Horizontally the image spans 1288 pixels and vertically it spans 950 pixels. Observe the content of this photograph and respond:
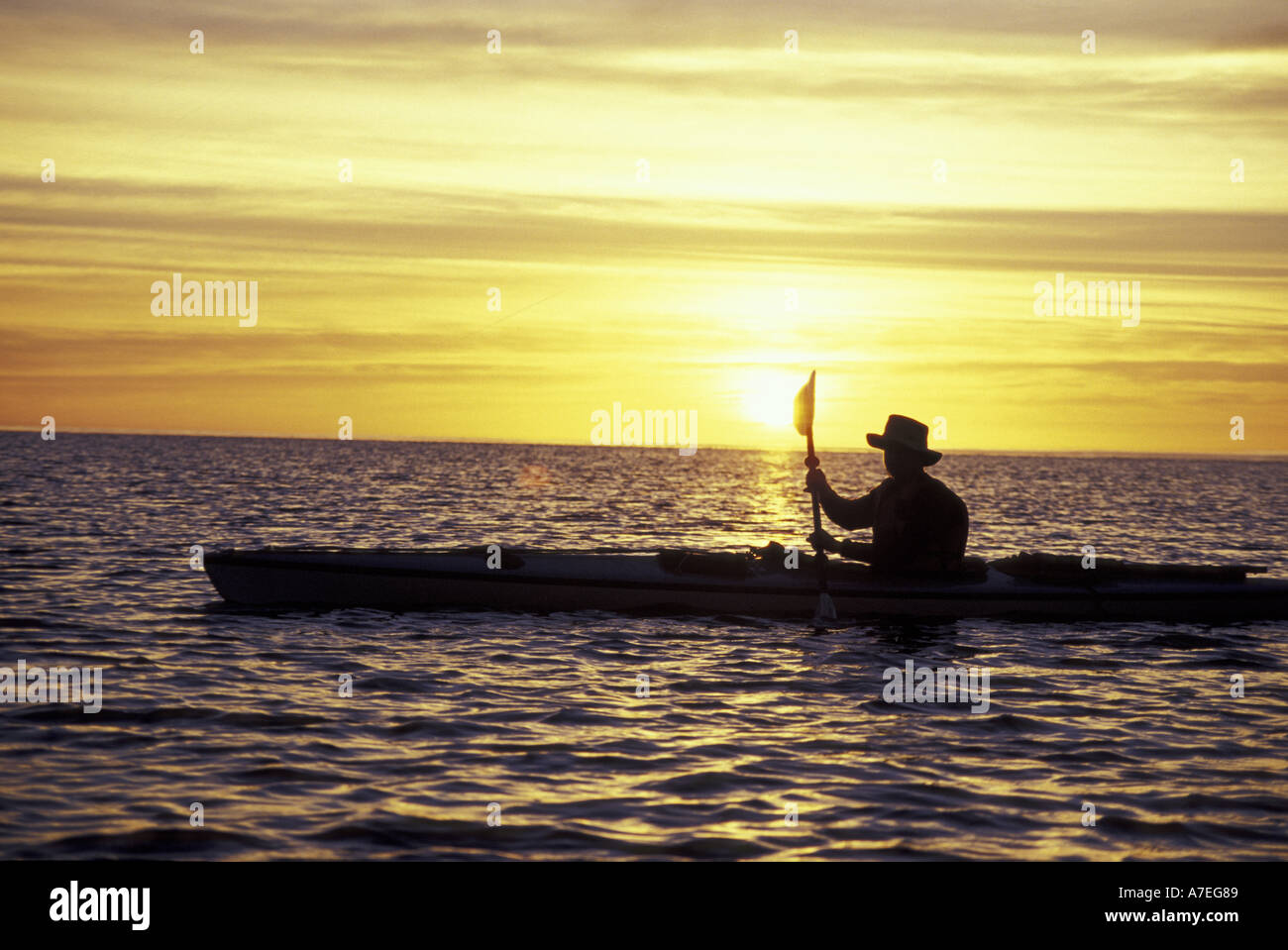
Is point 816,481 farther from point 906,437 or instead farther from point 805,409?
point 805,409

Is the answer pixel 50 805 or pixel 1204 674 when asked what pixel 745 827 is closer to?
pixel 50 805

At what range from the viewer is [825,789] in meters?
7.05

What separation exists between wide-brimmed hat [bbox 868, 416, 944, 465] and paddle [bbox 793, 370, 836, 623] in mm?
780

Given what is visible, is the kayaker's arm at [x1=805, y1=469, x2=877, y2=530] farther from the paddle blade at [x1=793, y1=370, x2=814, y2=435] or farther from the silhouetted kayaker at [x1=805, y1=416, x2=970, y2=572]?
the paddle blade at [x1=793, y1=370, x2=814, y2=435]

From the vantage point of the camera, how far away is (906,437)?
1302 cm

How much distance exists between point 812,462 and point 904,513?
1.38 meters

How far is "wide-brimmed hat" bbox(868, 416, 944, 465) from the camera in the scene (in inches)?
512

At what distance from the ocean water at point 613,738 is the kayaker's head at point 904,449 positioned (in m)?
1.67

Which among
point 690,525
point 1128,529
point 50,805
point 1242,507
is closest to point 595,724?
point 50,805

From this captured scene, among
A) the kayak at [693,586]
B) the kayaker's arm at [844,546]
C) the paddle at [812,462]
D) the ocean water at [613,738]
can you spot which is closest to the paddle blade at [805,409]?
the paddle at [812,462]

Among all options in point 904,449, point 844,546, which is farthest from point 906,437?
point 844,546

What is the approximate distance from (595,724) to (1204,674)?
5777mm

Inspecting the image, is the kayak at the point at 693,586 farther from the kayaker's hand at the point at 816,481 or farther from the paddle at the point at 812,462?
A: the kayaker's hand at the point at 816,481

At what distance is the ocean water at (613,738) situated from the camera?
622 cm
